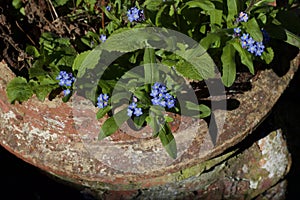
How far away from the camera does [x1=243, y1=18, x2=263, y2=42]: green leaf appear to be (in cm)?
178

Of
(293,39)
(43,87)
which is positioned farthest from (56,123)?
(293,39)

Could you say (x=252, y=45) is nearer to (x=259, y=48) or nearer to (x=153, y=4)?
(x=259, y=48)

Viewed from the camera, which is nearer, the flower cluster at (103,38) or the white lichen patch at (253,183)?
the flower cluster at (103,38)

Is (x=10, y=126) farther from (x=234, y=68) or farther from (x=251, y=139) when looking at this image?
(x=251, y=139)

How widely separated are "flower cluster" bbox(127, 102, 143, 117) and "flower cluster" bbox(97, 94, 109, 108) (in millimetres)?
74

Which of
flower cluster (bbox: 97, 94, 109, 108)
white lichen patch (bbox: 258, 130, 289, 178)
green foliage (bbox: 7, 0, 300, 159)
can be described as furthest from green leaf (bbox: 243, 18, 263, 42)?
white lichen patch (bbox: 258, 130, 289, 178)

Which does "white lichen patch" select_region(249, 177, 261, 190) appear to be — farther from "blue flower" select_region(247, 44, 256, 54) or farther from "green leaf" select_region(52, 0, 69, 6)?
"green leaf" select_region(52, 0, 69, 6)

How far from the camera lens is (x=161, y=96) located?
5.50 ft

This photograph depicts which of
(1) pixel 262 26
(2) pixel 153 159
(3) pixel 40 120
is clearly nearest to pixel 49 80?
(3) pixel 40 120

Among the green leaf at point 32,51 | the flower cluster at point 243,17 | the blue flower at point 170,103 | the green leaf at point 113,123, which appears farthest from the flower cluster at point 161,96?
the green leaf at point 32,51

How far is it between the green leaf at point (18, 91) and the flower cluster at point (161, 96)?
0.41m

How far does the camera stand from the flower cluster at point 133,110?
1687 mm

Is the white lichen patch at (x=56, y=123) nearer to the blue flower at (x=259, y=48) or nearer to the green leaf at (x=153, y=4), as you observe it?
the green leaf at (x=153, y=4)

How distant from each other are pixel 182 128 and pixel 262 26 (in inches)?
17.5
